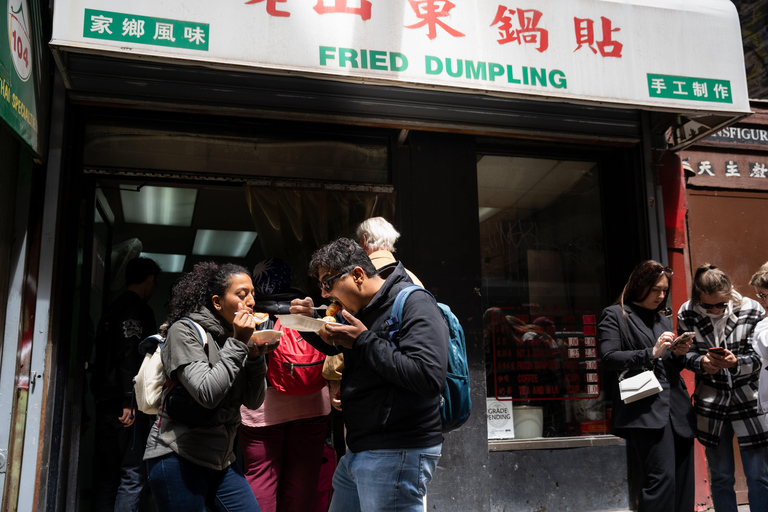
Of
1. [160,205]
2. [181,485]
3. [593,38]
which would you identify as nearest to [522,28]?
[593,38]

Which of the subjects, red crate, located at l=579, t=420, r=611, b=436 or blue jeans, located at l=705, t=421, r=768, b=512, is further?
red crate, located at l=579, t=420, r=611, b=436

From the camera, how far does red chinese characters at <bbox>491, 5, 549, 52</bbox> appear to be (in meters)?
4.07

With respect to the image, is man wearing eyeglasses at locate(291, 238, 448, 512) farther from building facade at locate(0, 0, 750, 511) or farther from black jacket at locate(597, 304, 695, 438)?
building facade at locate(0, 0, 750, 511)

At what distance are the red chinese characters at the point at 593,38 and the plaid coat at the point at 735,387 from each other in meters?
1.89

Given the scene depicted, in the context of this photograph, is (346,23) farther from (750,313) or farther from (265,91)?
(750,313)

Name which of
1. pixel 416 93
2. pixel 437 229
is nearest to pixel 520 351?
pixel 437 229

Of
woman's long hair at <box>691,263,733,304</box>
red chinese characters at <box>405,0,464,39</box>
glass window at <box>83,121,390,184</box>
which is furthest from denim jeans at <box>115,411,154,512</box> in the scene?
woman's long hair at <box>691,263,733,304</box>

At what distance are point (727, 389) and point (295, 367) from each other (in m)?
2.67

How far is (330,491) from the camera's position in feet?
14.3

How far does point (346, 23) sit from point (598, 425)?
379 cm

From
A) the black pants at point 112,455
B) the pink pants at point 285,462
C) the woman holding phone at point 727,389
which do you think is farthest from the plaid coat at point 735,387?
the black pants at point 112,455

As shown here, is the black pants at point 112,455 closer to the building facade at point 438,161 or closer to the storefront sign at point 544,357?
the building facade at point 438,161

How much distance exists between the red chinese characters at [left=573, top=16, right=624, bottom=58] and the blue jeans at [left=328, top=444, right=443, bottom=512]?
3133mm

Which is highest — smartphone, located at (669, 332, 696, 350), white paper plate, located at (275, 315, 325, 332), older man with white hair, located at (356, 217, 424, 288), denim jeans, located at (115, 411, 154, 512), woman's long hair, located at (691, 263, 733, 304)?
older man with white hair, located at (356, 217, 424, 288)
